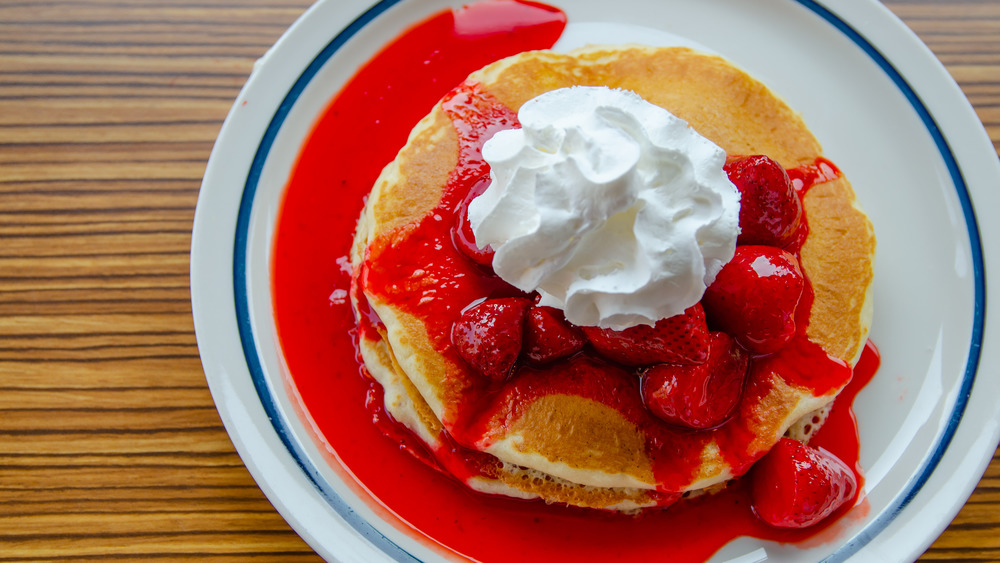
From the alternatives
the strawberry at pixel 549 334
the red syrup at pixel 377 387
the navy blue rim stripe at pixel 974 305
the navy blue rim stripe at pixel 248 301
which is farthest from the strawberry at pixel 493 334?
the navy blue rim stripe at pixel 974 305

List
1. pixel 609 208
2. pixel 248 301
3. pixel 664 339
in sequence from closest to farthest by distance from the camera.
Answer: pixel 609 208 < pixel 664 339 < pixel 248 301

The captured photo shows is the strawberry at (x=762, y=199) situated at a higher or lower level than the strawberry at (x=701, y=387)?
higher

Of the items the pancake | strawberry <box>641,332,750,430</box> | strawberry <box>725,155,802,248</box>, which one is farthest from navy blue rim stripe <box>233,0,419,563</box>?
strawberry <box>725,155,802,248</box>

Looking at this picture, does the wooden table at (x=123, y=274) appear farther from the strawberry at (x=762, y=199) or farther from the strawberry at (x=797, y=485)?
the strawberry at (x=762, y=199)

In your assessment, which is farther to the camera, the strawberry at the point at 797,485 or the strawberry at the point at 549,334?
the strawberry at the point at 797,485

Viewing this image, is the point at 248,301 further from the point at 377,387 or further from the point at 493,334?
the point at 493,334

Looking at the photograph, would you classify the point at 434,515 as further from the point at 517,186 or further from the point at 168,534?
the point at 517,186

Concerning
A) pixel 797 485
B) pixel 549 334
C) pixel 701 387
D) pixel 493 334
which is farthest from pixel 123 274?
pixel 797 485
